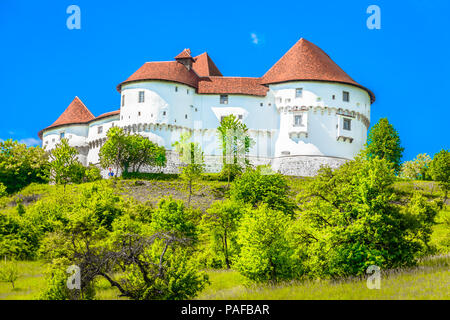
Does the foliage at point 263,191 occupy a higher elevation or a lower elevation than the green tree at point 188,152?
lower

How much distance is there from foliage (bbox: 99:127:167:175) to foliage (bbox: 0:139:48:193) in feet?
28.5

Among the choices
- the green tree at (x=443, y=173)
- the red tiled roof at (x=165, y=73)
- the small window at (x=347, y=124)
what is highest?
the red tiled roof at (x=165, y=73)

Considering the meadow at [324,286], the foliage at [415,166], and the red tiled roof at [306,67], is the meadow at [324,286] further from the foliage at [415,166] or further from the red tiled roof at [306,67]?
the foliage at [415,166]

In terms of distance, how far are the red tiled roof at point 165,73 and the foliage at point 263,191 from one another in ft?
96.9

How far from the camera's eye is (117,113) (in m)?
84.0

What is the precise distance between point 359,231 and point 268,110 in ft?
168

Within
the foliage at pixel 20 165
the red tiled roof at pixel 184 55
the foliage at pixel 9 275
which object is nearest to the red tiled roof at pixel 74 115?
the foliage at pixel 20 165

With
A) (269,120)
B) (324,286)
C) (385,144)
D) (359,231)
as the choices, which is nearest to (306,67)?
(269,120)

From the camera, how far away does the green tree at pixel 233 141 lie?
73250mm

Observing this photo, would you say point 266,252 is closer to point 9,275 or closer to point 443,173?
point 9,275

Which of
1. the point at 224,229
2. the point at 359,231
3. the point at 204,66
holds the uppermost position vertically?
the point at 204,66

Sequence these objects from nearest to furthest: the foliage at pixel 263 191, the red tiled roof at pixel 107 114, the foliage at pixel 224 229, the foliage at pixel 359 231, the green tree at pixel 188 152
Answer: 1. the foliage at pixel 359 231
2. the foliage at pixel 224 229
3. the foliage at pixel 263 191
4. the green tree at pixel 188 152
5. the red tiled roof at pixel 107 114

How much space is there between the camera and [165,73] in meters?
80.3
